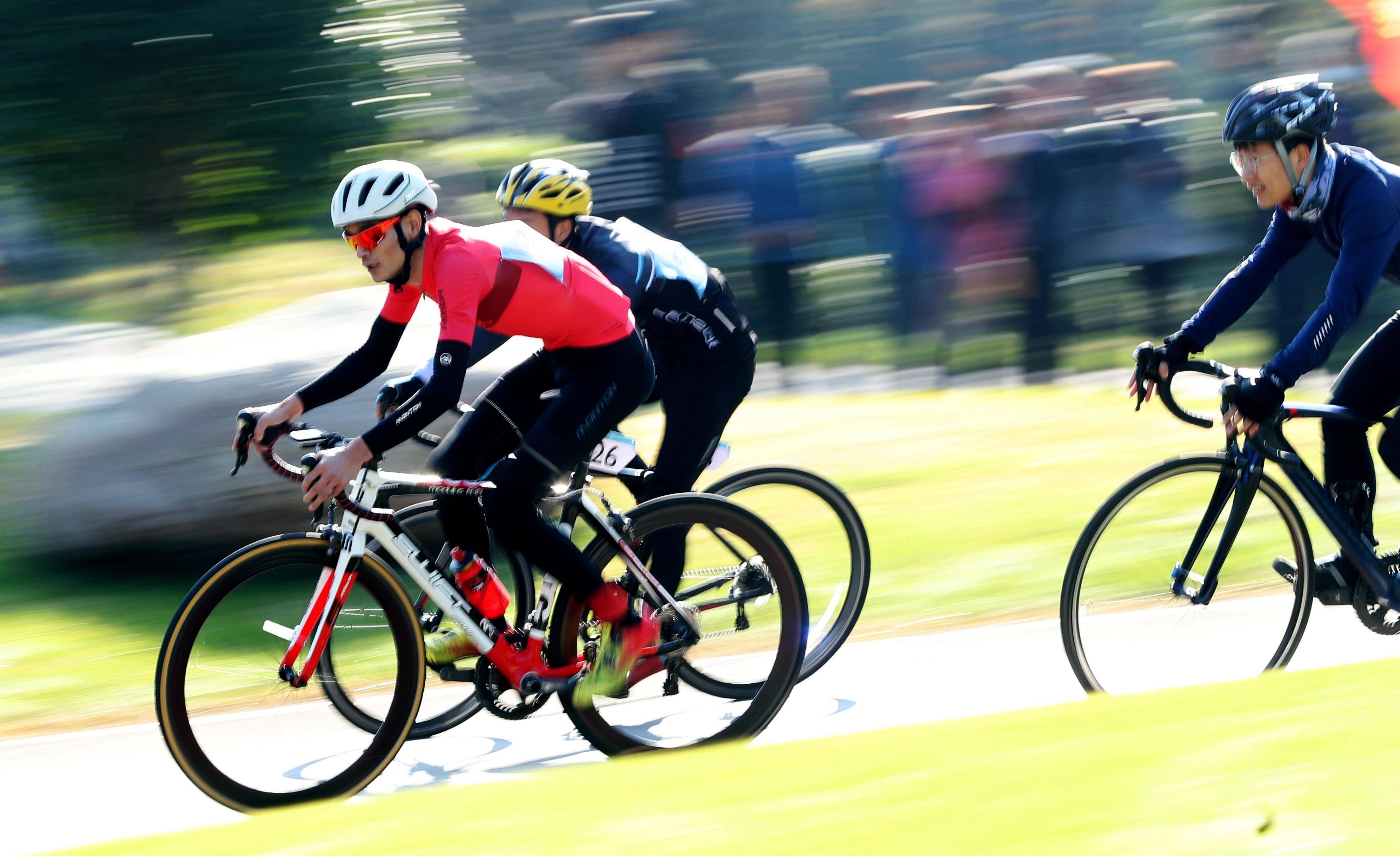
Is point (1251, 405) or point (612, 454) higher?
point (1251, 405)

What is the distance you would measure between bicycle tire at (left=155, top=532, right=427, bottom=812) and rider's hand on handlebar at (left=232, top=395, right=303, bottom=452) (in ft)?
0.99

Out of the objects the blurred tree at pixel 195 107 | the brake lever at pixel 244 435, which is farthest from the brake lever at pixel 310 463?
the blurred tree at pixel 195 107

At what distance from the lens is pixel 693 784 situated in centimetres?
286

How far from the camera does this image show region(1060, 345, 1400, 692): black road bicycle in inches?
180

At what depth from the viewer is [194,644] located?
3.91m

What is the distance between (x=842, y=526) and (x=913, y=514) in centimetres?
216

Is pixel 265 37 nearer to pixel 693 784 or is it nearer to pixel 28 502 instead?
pixel 28 502

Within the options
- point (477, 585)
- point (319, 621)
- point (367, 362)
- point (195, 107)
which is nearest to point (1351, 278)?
point (477, 585)

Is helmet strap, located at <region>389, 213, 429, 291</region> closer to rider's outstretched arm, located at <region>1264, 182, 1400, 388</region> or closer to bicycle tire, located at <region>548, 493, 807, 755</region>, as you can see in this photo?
bicycle tire, located at <region>548, 493, 807, 755</region>

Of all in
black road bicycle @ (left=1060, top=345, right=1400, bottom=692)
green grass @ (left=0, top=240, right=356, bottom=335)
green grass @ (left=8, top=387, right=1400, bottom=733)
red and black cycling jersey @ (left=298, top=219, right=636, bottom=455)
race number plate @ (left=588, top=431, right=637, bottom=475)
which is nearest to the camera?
red and black cycling jersey @ (left=298, top=219, right=636, bottom=455)

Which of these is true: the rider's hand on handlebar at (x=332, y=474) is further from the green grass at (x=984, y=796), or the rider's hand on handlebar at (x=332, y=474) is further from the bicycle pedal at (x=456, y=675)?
the green grass at (x=984, y=796)

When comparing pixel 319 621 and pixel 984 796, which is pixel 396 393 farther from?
Result: pixel 984 796

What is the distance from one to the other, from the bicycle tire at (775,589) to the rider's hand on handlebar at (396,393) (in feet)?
2.54

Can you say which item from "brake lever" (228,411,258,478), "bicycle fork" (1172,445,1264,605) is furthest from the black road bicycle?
"brake lever" (228,411,258,478)
